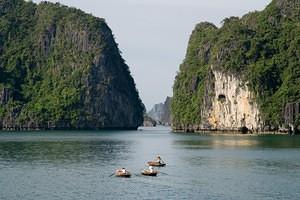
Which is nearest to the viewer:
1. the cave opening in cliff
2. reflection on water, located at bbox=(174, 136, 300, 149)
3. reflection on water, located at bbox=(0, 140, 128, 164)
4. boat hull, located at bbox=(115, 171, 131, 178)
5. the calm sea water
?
the calm sea water

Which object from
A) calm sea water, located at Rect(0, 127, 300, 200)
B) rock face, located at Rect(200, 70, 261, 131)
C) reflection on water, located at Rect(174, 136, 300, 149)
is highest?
rock face, located at Rect(200, 70, 261, 131)

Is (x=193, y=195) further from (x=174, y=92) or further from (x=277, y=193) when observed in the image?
(x=174, y=92)

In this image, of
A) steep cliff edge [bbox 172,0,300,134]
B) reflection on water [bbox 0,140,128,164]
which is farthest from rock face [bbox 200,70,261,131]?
reflection on water [bbox 0,140,128,164]

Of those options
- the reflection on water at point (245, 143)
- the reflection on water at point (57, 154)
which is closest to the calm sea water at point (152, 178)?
the reflection on water at point (57, 154)

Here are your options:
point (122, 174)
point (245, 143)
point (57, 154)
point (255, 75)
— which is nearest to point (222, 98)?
point (255, 75)

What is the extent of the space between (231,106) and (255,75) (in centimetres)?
926

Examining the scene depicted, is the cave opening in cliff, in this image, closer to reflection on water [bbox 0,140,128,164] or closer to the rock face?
the rock face

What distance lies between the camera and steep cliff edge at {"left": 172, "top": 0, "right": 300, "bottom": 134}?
14538 centimetres

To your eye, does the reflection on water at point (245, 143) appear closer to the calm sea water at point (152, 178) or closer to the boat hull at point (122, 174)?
the calm sea water at point (152, 178)

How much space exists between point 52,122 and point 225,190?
151406 mm

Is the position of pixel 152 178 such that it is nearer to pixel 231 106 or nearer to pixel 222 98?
pixel 231 106

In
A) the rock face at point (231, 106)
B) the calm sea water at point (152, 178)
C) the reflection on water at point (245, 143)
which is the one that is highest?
the rock face at point (231, 106)

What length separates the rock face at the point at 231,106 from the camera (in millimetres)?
148875

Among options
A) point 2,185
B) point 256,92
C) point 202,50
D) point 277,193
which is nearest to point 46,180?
point 2,185
